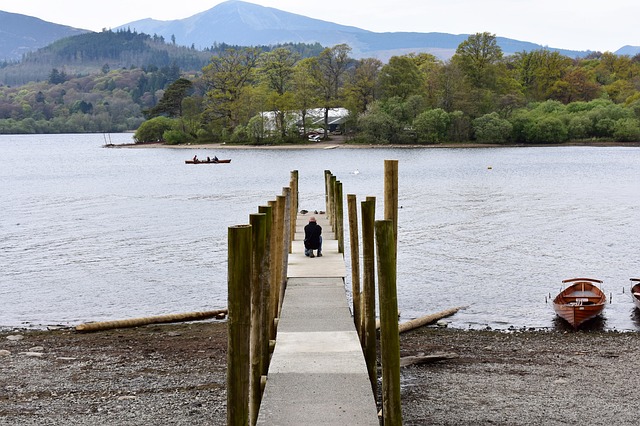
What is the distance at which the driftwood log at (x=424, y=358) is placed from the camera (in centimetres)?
1842

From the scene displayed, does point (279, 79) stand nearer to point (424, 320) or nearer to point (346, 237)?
point (346, 237)

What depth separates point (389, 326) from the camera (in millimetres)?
12180

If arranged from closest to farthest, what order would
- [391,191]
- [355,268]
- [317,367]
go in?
[317,367], [355,268], [391,191]

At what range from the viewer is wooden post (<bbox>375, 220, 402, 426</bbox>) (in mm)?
12141

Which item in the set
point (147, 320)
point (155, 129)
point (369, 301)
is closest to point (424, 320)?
point (147, 320)

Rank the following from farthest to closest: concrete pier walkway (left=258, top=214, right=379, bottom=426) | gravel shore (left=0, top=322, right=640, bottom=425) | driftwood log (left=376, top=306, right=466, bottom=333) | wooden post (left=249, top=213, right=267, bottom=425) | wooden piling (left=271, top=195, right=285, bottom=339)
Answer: driftwood log (left=376, top=306, right=466, bottom=333) → wooden piling (left=271, top=195, right=285, bottom=339) → gravel shore (left=0, top=322, right=640, bottom=425) → wooden post (left=249, top=213, right=267, bottom=425) → concrete pier walkway (left=258, top=214, right=379, bottom=426)

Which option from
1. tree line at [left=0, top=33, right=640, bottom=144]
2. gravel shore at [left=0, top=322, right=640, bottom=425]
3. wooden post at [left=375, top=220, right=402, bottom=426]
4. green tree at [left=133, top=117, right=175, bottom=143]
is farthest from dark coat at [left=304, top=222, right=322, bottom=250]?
green tree at [left=133, top=117, right=175, bottom=143]

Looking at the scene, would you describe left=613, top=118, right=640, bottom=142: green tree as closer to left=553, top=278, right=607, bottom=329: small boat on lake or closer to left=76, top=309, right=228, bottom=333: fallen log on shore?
left=553, top=278, right=607, bottom=329: small boat on lake

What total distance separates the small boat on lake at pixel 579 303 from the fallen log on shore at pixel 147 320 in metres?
10.3

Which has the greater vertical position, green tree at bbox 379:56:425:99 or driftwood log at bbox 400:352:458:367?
green tree at bbox 379:56:425:99

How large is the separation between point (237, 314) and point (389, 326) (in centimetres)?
281

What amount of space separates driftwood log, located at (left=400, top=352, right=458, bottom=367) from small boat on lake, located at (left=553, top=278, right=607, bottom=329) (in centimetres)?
604

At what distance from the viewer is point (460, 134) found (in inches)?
5458

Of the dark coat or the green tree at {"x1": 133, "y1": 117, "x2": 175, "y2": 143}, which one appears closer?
the dark coat
